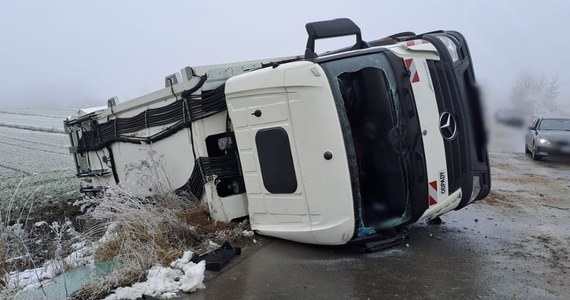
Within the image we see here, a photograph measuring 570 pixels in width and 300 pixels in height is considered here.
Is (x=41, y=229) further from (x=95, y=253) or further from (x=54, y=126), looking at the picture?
(x=54, y=126)

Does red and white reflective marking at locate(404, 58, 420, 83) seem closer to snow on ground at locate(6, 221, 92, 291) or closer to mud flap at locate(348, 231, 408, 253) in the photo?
mud flap at locate(348, 231, 408, 253)

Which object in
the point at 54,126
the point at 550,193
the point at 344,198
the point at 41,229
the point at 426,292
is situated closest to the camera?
the point at 426,292

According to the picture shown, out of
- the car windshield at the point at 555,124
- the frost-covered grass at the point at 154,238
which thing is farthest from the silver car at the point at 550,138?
the frost-covered grass at the point at 154,238

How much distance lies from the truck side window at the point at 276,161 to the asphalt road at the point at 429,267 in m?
0.66

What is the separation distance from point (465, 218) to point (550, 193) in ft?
9.82

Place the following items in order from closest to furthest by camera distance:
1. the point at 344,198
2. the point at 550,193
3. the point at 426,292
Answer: the point at 426,292, the point at 344,198, the point at 550,193

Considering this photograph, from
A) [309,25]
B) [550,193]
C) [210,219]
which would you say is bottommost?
[550,193]

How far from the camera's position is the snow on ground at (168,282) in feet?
10.5

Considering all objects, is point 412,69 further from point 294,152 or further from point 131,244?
point 131,244

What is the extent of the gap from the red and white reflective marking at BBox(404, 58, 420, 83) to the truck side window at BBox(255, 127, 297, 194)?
4.12 ft

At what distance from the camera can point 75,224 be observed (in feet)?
22.6

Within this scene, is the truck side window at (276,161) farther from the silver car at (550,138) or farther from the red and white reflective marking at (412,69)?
the silver car at (550,138)

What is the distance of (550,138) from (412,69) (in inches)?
422

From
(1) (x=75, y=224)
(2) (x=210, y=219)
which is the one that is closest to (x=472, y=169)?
(2) (x=210, y=219)
